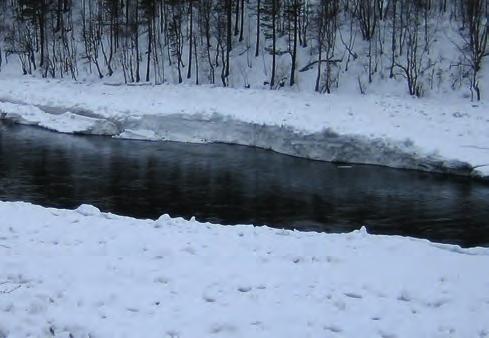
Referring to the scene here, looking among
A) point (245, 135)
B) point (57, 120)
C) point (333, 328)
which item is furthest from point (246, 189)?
point (57, 120)

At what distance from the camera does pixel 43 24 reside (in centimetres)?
5050

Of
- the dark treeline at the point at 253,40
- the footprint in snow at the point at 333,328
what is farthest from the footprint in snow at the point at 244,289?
the dark treeline at the point at 253,40

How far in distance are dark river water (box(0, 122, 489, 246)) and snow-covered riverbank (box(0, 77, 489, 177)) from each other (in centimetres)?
113

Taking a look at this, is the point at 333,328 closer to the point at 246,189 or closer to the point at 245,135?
the point at 246,189

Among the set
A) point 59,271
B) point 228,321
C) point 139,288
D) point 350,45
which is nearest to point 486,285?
point 228,321

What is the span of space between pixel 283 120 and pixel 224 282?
20553 mm

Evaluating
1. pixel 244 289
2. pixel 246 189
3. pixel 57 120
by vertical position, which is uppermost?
pixel 244 289

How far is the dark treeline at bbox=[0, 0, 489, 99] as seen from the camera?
121 ft

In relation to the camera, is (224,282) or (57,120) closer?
(224,282)

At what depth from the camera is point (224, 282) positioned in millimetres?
8023

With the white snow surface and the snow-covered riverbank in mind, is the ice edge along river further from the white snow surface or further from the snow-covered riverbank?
the white snow surface

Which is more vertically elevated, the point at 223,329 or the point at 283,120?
the point at 283,120

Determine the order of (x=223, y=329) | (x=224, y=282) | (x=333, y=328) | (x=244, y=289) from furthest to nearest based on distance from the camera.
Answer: (x=224, y=282) → (x=244, y=289) → (x=333, y=328) → (x=223, y=329)

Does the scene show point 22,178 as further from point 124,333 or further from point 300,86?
point 300,86
